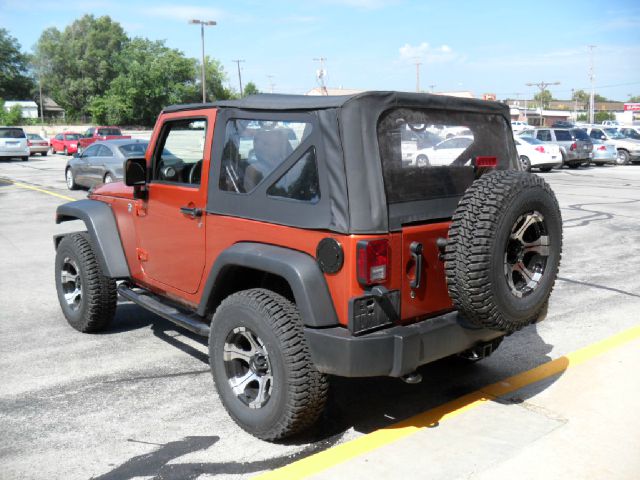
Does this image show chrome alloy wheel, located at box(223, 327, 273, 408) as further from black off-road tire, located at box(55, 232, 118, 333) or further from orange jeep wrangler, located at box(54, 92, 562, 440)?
black off-road tire, located at box(55, 232, 118, 333)

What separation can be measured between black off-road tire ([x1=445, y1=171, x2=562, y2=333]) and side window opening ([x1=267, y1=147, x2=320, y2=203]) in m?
0.75

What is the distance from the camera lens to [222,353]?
3729 millimetres

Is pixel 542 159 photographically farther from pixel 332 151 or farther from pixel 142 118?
pixel 142 118

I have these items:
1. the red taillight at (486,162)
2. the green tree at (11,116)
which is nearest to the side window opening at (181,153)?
the red taillight at (486,162)

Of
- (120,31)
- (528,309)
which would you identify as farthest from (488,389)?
(120,31)

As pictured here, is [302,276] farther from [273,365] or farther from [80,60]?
[80,60]

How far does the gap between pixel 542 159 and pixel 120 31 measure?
89870 mm

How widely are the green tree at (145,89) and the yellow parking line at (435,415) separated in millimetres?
74415

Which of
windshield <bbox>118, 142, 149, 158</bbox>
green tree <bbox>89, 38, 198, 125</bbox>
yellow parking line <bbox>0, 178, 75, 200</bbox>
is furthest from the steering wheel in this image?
green tree <bbox>89, 38, 198, 125</bbox>

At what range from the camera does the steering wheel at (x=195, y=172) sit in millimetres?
4215

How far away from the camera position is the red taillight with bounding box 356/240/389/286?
10.4 ft

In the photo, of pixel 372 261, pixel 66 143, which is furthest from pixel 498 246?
pixel 66 143

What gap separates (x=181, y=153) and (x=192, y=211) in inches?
23.5

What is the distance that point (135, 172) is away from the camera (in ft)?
15.1
